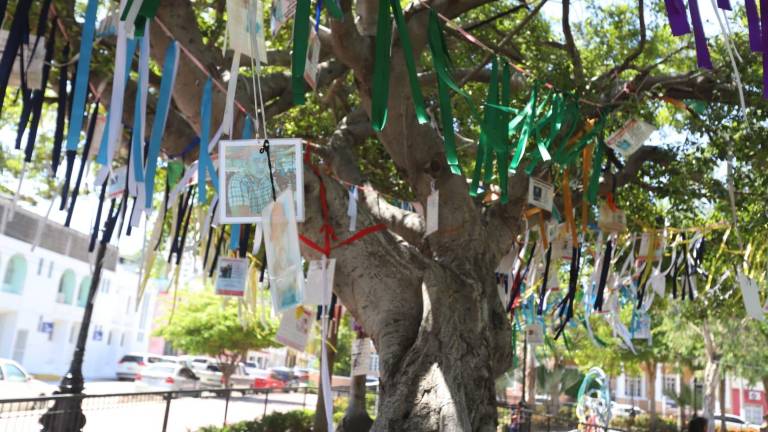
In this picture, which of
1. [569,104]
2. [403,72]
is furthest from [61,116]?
[569,104]

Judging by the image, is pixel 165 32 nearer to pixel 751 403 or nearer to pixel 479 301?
pixel 479 301

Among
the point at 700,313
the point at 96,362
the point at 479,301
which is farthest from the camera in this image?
the point at 96,362

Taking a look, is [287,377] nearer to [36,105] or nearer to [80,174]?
[80,174]

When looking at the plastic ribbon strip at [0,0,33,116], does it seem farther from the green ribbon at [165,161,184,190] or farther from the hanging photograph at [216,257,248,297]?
the hanging photograph at [216,257,248,297]

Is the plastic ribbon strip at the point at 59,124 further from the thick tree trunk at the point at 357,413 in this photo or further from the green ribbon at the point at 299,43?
the thick tree trunk at the point at 357,413

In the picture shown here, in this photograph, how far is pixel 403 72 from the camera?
600 cm

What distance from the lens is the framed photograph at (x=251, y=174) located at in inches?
139

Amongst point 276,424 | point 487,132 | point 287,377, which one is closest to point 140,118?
point 487,132

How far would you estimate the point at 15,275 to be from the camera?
29.5 metres

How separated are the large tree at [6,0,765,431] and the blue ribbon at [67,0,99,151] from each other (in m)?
1.57

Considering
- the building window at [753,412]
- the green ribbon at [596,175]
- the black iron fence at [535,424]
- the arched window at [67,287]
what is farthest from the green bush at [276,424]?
the building window at [753,412]

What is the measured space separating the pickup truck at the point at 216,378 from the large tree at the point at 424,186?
26.8m

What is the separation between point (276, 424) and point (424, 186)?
761 centimetres

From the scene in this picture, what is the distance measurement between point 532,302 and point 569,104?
536 centimetres
